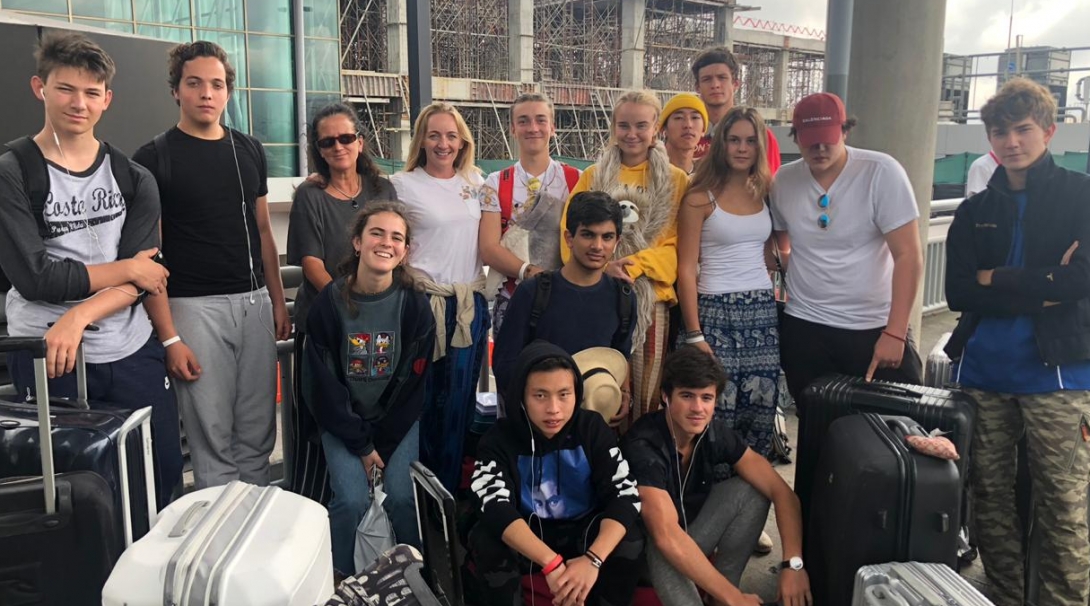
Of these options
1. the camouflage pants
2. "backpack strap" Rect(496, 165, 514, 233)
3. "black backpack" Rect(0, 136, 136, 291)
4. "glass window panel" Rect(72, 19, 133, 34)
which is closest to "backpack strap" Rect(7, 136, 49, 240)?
"black backpack" Rect(0, 136, 136, 291)

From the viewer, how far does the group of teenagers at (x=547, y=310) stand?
9.36 feet

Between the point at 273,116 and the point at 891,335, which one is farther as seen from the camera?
the point at 273,116

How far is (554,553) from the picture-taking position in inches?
111

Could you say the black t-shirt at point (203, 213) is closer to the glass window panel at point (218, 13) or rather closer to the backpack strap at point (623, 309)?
the backpack strap at point (623, 309)

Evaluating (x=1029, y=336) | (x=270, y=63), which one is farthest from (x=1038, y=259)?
(x=270, y=63)

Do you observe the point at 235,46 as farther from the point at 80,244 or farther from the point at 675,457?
the point at 675,457

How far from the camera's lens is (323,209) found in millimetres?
Answer: 3469

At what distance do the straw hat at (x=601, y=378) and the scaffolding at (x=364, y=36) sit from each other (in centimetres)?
4127

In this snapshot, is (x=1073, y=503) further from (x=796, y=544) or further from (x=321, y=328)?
(x=321, y=328)

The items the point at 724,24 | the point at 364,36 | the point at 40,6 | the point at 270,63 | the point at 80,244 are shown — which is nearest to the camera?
the point at 80,244

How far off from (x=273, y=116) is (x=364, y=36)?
17.2 metres

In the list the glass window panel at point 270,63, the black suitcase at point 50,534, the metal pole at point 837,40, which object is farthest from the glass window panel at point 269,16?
the black suitcase at point 50,534

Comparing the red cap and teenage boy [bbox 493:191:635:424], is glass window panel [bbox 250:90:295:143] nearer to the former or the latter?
teenage boy [bbox 493:191:635:424]

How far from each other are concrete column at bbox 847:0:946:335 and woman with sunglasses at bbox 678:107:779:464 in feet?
10.0
